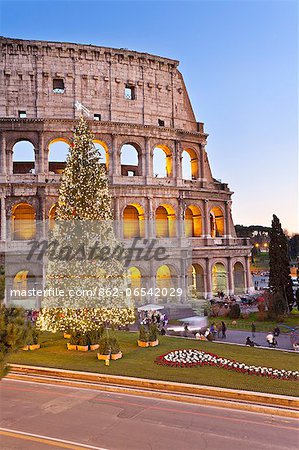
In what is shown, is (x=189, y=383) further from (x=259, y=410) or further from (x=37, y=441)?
(x=37, y=441)

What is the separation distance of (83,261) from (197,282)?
22667 mm

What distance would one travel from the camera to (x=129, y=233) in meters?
42.0

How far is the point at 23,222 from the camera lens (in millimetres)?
40219

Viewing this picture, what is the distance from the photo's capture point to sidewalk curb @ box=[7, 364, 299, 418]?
46.3 feet

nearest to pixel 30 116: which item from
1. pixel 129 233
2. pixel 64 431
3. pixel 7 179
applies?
pixel 7 179

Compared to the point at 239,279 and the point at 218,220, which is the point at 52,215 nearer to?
the point at 218,220

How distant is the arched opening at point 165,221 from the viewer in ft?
137

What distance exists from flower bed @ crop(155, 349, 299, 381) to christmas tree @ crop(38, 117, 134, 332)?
3.61 metres

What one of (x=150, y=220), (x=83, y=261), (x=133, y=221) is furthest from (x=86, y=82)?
(x=83, y=261)

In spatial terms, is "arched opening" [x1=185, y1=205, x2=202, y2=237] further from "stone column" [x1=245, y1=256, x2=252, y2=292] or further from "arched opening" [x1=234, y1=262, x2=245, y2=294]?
"stone column" [x1=245, y1=256, x2=252, y2=292]

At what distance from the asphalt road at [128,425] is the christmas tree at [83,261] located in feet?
20.7

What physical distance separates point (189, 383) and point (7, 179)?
89.7ft

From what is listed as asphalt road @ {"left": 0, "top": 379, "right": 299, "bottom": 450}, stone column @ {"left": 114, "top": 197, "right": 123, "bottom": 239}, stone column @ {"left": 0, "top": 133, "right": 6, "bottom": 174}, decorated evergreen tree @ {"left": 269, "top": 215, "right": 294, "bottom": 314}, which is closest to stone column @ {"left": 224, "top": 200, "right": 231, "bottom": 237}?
decorated evergreen tree @ {"left": 269, "top": 215, "right": 294, "bottom": 314}

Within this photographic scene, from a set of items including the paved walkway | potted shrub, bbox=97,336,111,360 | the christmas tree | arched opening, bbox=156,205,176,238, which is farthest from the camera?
arched opening, bbox=156,205,176,238
